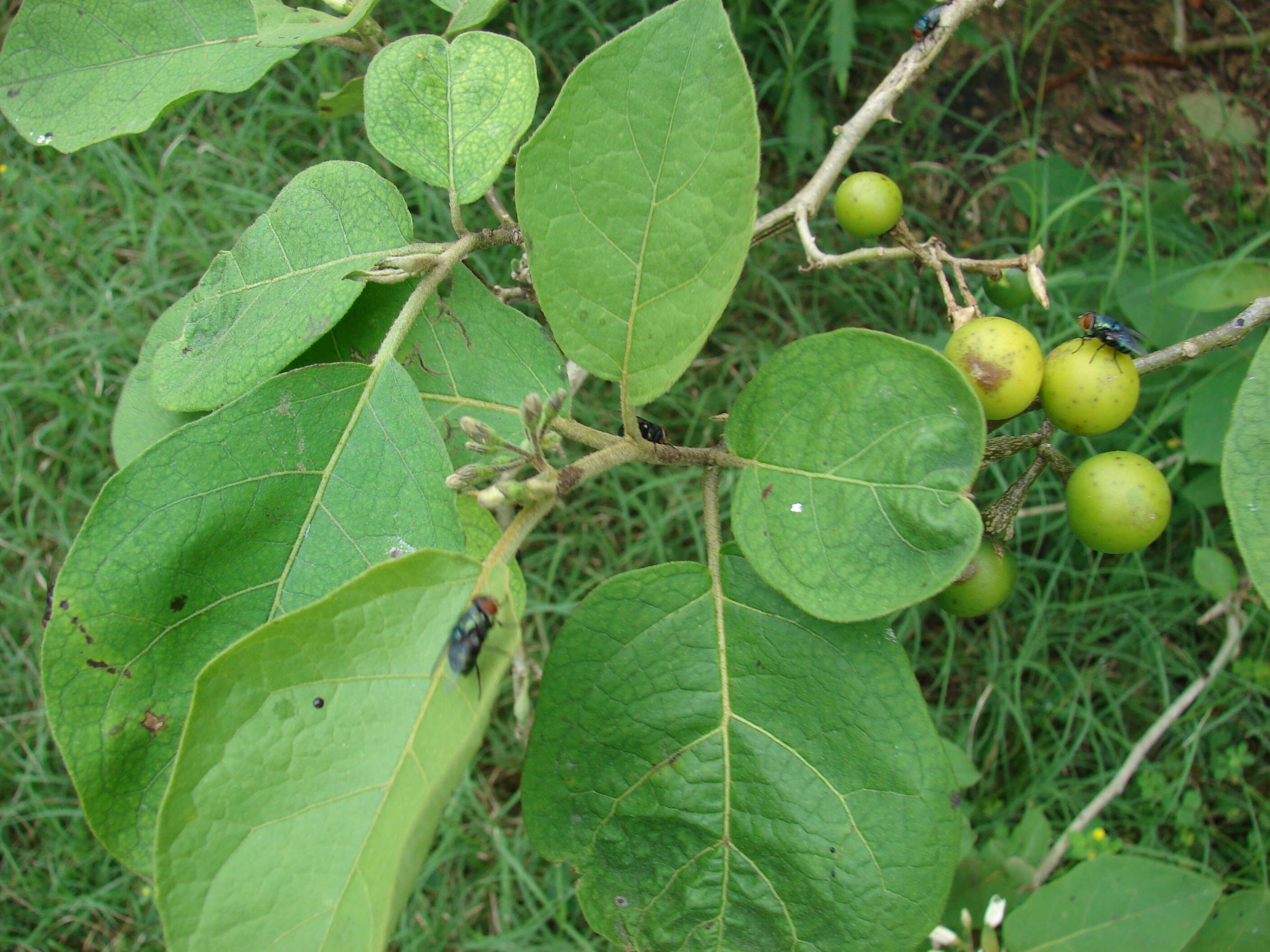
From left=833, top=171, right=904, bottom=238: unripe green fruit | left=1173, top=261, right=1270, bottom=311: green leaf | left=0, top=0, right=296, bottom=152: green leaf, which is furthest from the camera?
left=1173, top=261, right=1270, bottom=311: green leaf

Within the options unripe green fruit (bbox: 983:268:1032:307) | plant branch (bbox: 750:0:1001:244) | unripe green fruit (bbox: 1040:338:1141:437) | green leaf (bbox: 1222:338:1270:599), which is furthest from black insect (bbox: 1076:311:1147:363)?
plant branch (bbox: 750:0:1001:244)

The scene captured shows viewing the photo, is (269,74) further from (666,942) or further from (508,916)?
(666,942)

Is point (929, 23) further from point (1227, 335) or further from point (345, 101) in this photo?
point (345, 101)

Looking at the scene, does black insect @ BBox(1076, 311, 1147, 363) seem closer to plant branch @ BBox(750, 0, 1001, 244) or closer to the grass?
plant branch @ BBox(750, 0, 1001, 244)

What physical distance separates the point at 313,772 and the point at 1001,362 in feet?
3.64

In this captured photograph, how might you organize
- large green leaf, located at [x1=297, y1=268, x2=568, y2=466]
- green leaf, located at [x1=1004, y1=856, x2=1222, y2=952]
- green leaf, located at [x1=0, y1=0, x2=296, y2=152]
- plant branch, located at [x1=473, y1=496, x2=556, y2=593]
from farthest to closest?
green leaf, located at [x1=1004, y1=856, x2=1222, y2=952], green leaf, located at [x1=0, y1=0, x2=296, y2=152], large green leaf, located at [x1=297, y1=268, x2=568, y2=466], plant branch, located at [x1=473, y1=496, x2=556, y2=593]

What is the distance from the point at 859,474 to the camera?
1230 millimetres

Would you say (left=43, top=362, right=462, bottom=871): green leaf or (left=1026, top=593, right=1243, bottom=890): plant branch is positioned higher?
(left=43, top=362, right=462, bottom=871): green leaf

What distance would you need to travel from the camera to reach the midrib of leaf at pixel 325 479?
4.33 ft

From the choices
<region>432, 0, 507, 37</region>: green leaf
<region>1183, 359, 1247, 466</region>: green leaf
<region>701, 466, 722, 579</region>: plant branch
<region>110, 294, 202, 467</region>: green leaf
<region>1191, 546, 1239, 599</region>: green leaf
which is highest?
<region>432, 0, 507, 37</region>: green leaf

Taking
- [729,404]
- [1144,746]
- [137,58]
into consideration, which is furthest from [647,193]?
[1144,746]

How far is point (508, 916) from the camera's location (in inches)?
117

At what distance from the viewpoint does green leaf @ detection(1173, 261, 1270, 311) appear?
2449 millimetres

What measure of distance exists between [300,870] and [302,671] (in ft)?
0.70
